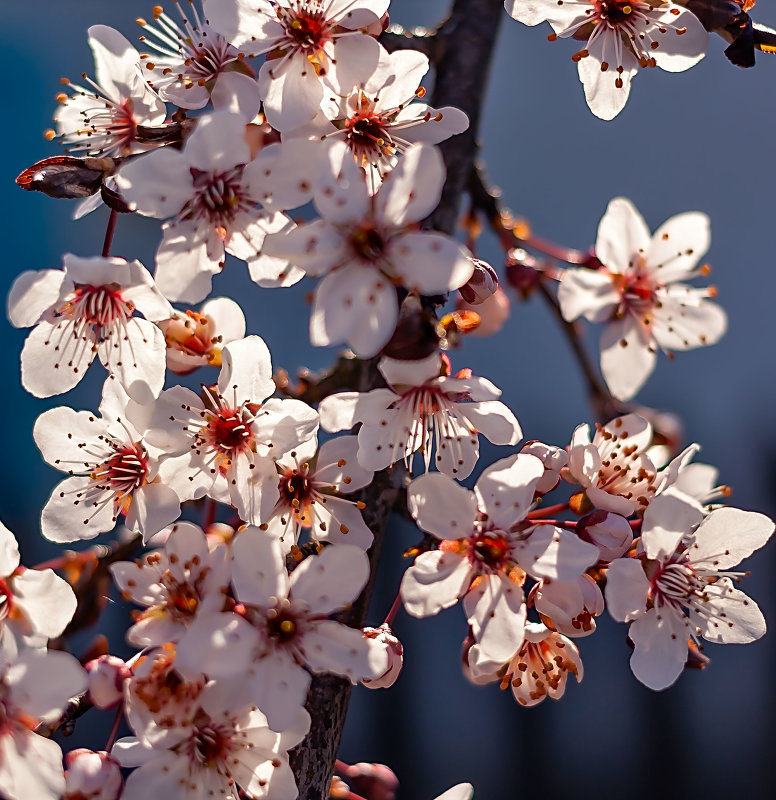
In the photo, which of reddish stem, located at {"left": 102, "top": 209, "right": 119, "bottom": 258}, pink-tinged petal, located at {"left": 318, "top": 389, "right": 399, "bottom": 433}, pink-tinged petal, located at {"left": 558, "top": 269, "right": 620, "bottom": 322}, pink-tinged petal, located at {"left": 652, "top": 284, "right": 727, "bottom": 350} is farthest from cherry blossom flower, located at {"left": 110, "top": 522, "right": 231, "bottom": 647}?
pink-tinged petal, located at {"left": 652, "top": 284, "right": 727, "bottom": 350}

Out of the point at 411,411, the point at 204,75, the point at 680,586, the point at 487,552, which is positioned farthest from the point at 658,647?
the point at 204,75

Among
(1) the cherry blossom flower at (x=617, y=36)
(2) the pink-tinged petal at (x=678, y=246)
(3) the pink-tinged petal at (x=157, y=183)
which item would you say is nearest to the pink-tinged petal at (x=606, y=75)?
(1) the cherry blossom flower at (x=617, y=36)

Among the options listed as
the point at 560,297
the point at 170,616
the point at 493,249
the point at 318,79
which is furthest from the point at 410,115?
the point at 493,249

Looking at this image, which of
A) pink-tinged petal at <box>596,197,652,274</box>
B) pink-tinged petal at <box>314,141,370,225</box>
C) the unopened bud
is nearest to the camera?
pink-tinged petal at <box>314,141,370,225</box>

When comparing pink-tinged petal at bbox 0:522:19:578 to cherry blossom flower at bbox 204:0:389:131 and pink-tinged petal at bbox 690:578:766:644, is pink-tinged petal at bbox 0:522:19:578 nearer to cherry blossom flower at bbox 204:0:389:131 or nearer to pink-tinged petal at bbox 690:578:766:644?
cherry blossom flower at bbox 204:0:389:131

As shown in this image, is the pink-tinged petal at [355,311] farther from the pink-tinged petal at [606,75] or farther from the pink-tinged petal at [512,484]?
the pink-tinged petal at [606,75]

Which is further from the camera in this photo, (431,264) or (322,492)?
(322,492)

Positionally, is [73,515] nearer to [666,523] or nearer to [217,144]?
[217,144]
